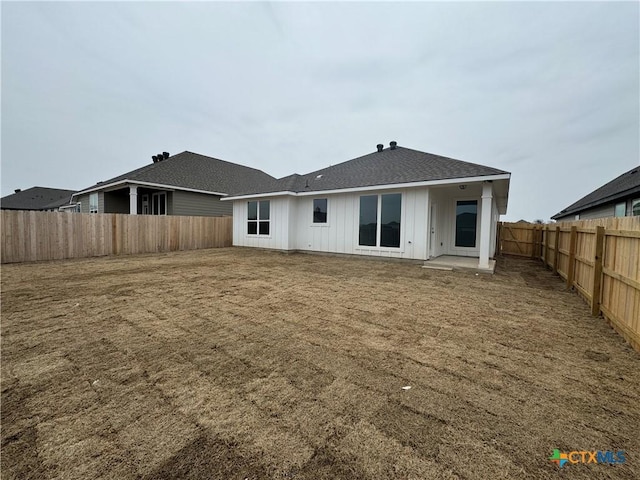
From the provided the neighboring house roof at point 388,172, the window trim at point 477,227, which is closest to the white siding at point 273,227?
the neighboring house roof at point 388,172

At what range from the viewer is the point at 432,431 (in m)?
1.69

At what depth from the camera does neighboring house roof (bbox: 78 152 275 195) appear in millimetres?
14320

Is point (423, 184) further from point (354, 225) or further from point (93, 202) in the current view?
point (93, 202)

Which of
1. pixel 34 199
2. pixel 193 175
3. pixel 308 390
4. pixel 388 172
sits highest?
pixel 193 175

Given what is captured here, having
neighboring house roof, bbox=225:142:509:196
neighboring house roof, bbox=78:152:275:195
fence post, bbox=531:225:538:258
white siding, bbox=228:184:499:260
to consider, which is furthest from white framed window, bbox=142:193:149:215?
fence post, bbox=531:225:538:258

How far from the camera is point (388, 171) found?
1023cm

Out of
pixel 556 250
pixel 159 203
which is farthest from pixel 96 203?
pixel 556 250

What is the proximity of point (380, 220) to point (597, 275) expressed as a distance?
5.93 m

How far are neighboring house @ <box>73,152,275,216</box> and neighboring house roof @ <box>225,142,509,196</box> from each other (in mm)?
5476

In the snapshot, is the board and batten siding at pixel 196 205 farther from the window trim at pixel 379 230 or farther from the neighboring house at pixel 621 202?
the neighboring house at pixel 621 202

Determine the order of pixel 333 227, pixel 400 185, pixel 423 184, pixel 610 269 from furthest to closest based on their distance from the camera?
Result: pixel 333 227 → pixel 400 185 → pixel 423 184 → pixel 610 269

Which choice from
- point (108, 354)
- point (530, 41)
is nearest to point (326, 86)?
point (530, 41)

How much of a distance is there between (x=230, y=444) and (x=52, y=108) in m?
21.2

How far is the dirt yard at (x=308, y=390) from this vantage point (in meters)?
1.46
